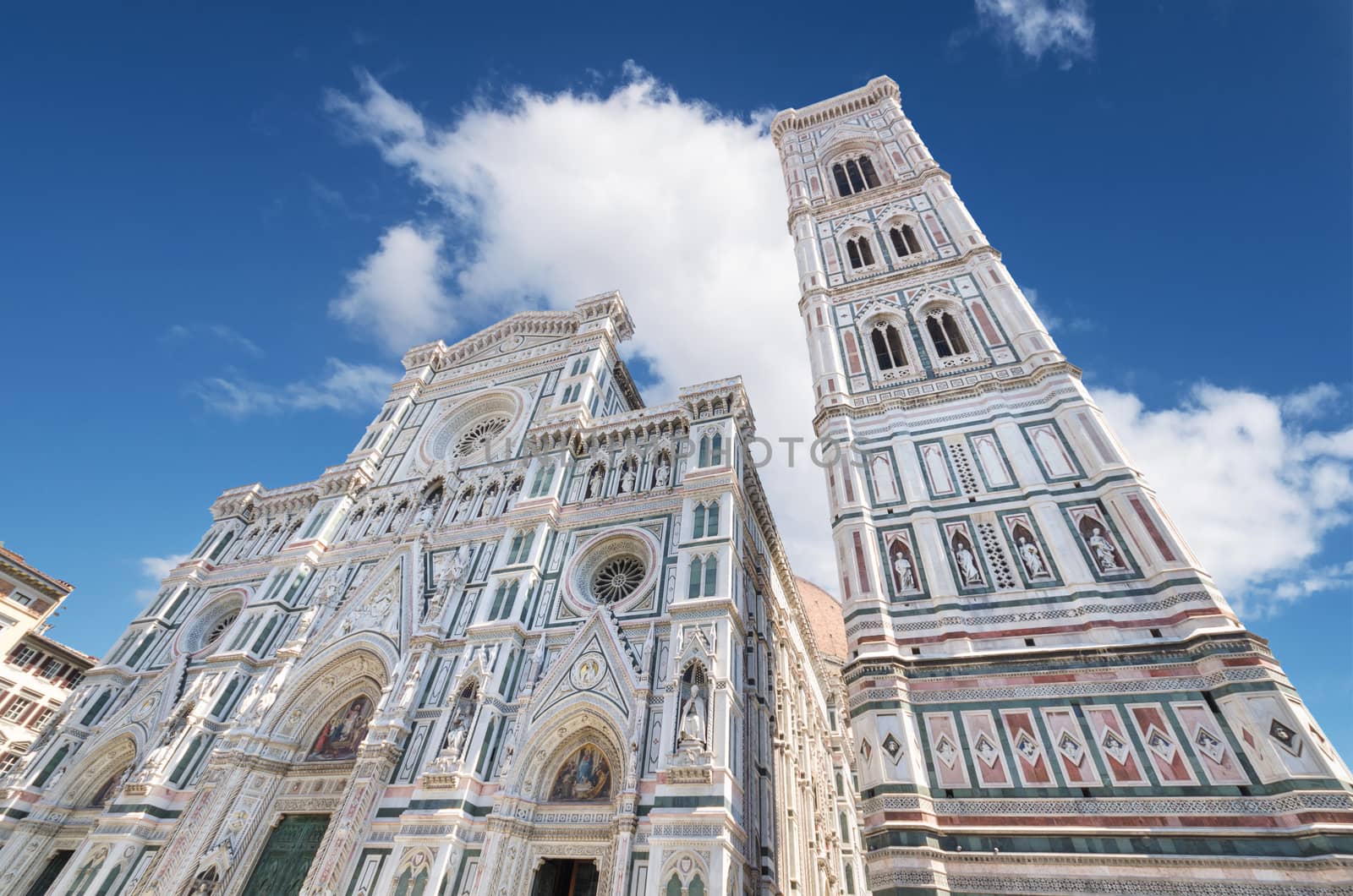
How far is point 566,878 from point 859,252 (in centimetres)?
2332

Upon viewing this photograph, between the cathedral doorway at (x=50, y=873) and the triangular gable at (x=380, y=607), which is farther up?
the triangular gable at (x=380, y=607)

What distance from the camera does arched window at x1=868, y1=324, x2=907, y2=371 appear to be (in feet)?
67.8

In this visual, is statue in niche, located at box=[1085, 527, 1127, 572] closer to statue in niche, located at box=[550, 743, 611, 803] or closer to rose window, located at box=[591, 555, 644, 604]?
rose window, located at box=[591, 555, 644, 604]

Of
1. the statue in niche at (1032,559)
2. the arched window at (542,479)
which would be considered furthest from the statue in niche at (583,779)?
the statue in niche at (1032,559)

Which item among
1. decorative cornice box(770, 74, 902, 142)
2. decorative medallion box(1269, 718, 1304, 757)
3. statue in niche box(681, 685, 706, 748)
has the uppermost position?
decorative cornice box(770, 74, 902, 142)

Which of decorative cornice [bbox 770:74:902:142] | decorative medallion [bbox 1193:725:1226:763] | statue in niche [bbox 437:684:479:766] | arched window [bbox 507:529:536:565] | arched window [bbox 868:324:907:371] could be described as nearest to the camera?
decorative medallion [bbox 1193:725:1226:763]

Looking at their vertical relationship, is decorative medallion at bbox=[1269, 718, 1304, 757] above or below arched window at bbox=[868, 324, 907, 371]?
below

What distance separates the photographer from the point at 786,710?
67.1 ft

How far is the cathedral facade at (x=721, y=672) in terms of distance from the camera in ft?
35.7

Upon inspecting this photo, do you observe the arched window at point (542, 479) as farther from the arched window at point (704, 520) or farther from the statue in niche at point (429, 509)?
the arched window at point (704, 520)

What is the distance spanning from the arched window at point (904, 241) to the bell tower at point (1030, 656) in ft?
13.1

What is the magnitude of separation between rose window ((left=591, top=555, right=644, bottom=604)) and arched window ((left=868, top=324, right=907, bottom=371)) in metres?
10.1

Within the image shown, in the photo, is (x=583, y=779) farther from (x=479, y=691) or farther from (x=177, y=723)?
(x=177, y=723)

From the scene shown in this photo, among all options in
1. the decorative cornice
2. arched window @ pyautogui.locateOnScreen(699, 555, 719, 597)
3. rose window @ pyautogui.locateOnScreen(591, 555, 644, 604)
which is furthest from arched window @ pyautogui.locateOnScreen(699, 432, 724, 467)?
the decorative cornice
